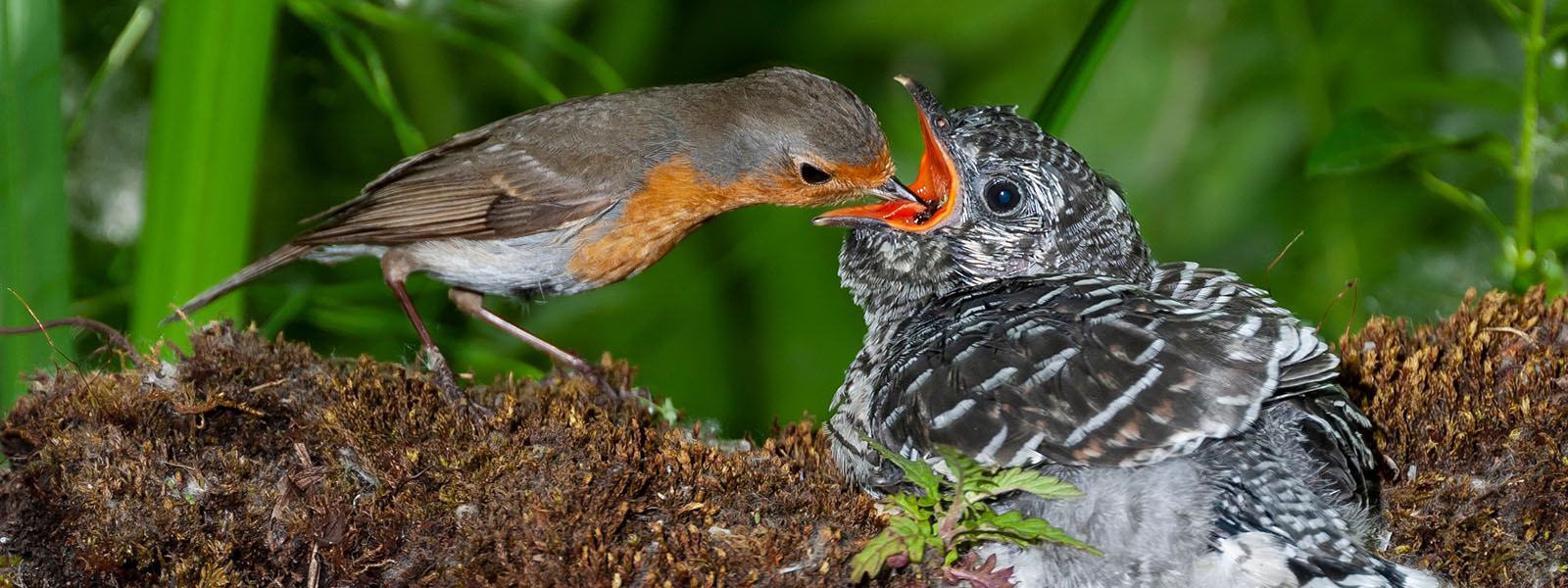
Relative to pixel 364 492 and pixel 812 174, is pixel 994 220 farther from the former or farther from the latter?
pixel 364 492

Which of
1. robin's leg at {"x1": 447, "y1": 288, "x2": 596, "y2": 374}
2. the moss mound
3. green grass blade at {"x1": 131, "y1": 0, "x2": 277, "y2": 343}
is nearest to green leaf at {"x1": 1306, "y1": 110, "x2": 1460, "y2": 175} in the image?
the moss mound

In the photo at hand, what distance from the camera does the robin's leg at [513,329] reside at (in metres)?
2.97

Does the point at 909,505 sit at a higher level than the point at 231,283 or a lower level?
lower

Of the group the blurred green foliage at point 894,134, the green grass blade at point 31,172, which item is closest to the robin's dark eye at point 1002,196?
the blurred green foliage at point 894,134

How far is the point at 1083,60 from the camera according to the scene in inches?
120

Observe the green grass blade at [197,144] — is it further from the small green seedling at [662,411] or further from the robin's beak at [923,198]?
the robin's beak at [923,198]

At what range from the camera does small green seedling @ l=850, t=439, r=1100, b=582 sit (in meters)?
1.91

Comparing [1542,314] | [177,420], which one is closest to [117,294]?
[177,420]

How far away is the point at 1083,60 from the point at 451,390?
1790 millimetres

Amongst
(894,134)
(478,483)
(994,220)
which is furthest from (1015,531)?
(894,134)

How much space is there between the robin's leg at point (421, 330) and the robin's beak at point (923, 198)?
941 mm

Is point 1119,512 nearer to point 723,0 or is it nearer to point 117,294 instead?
point 117,294

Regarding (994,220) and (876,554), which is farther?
(994,220)

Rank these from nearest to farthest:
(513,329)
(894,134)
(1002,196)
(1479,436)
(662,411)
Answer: (1479,436) → (1002,196) → (662,411) → (513,329) → (894,134)
